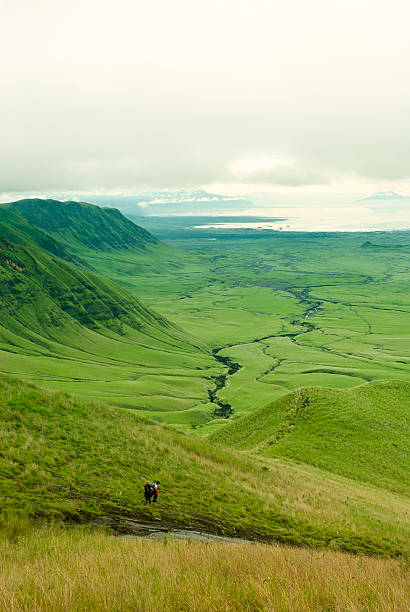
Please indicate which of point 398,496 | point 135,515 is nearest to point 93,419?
point 135,515

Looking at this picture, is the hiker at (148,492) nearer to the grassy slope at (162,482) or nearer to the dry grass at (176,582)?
the grassy slope at (162,482)

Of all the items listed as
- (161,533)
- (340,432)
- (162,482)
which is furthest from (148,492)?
(340,432)

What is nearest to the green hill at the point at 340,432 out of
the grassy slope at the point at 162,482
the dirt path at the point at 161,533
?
the grassy slope at the point at 162,482

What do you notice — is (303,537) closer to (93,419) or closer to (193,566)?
(193,566)

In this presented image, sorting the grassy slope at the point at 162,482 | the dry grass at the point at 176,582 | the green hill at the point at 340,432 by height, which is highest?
the dry grass at the point at 176,582

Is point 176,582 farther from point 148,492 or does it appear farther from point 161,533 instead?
→ point 148,492

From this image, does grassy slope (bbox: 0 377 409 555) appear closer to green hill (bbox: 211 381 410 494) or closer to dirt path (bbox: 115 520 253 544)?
dirt path (bbox: 115 520 253 544)
